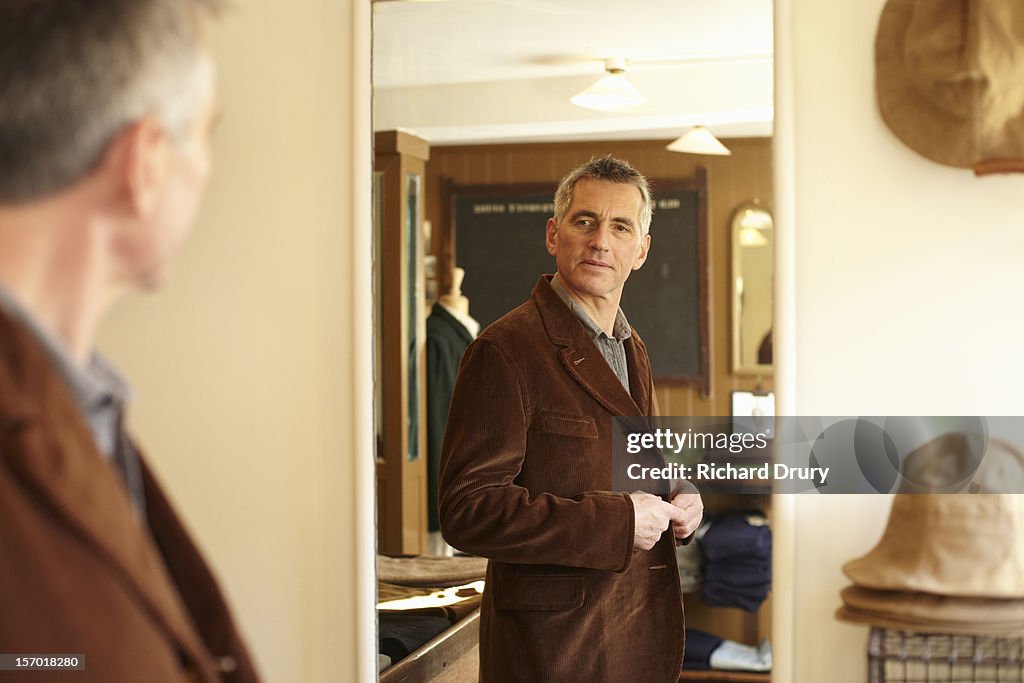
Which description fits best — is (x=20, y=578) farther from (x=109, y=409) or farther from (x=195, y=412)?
(x=195, y=412)

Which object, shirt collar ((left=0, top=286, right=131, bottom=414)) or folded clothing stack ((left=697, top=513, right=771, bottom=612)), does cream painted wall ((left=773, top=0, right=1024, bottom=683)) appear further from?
shirt collar ((left=0, top=286, right=131, bottom=414))

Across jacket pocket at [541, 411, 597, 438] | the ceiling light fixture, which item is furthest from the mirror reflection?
jacket pocket at [541, 411, 597, 438]

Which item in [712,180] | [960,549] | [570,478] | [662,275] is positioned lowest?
[960,549]

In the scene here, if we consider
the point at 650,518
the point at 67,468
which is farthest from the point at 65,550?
the point at 650,518

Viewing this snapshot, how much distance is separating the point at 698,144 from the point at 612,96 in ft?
0.57

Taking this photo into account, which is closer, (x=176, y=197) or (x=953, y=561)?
(x=176, y=197)

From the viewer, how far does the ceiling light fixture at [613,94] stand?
181cm

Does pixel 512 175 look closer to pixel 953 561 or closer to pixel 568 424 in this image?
pixel 568 424

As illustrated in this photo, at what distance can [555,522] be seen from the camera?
1.66 metres

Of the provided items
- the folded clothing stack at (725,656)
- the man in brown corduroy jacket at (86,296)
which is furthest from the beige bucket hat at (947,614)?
the man in brown corduroy jacket at (86,296)

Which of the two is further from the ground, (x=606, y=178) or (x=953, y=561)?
(x=606, y=178)

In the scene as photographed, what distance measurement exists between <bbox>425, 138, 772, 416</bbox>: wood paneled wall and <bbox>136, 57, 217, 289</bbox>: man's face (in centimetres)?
100

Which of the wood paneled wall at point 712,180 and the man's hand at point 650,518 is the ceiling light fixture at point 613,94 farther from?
the man's hand at point 650,518

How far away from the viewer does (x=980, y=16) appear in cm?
161
